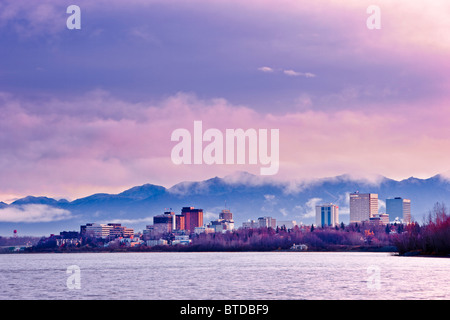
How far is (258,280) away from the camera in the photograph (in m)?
95.9

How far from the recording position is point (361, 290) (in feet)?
255
